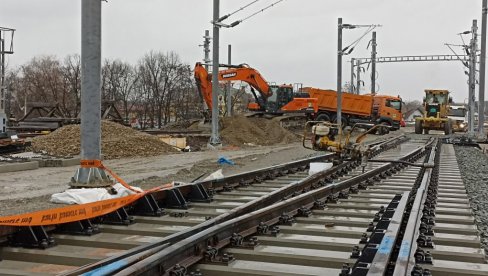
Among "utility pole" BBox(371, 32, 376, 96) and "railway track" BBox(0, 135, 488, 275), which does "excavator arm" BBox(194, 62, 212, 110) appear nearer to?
"railway track" BBox(0, 135, 488, 275)

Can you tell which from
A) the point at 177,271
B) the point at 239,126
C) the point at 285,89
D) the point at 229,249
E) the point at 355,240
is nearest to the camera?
the point at 177,271

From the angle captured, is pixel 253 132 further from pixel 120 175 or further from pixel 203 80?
pixel 120 175

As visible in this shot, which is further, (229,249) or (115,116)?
(115,116)

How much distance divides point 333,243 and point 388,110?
42758mm

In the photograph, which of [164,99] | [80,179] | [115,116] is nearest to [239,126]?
[115,116]

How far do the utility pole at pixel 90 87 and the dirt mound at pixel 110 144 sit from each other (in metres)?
13.5

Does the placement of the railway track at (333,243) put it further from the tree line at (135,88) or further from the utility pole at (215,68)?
the tree line at (135,88)

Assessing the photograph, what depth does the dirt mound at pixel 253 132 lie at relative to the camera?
31.8m

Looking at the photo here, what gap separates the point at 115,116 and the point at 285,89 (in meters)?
12.7

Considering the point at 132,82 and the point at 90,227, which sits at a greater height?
the point at 132,82

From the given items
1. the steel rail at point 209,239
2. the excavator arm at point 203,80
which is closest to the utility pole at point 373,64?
the excavator arm at point 203,80

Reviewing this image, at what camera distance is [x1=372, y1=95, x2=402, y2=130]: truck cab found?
46.5m

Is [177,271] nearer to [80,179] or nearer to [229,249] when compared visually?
[229,249]

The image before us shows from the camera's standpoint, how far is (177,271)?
459 centimetres
